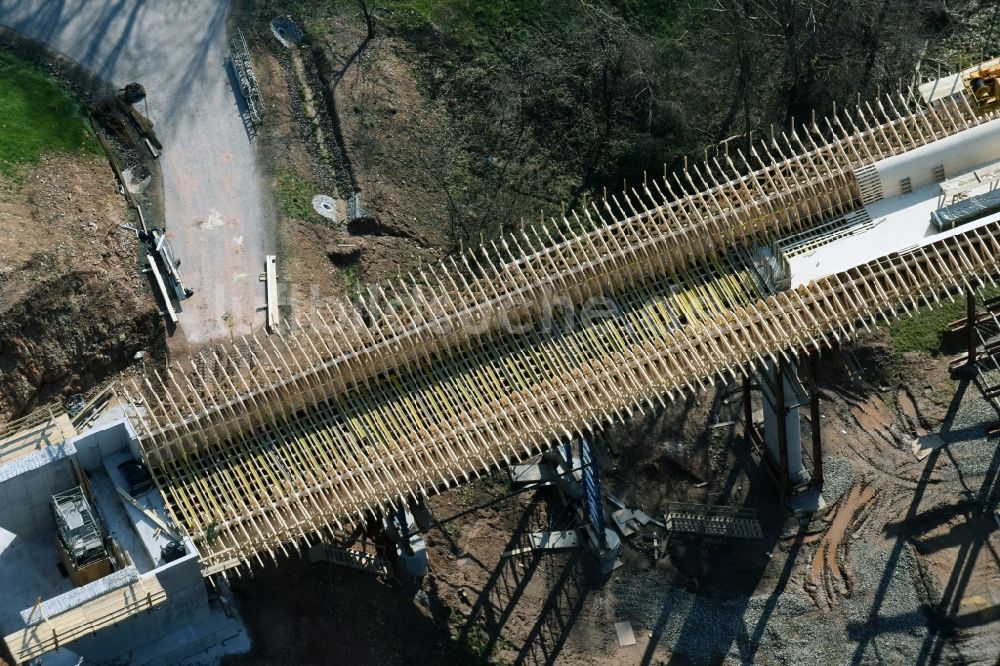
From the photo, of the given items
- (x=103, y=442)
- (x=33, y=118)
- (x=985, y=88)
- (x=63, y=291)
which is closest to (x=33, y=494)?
(x=103, y=442)

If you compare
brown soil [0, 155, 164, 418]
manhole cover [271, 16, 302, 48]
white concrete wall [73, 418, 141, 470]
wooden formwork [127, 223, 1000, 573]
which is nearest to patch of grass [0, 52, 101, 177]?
brown soil [0, 155, 164, 418]

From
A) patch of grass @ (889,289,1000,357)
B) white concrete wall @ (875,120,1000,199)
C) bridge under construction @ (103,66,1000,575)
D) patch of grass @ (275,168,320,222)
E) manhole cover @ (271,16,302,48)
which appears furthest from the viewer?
manhole cover @ (271,16,302,48)

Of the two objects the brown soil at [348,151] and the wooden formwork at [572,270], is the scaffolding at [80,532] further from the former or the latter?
the brown soil at [348,151]

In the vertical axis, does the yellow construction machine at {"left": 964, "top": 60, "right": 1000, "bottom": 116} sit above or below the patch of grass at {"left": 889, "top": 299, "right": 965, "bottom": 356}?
above

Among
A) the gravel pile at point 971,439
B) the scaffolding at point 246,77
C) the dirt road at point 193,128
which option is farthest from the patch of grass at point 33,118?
the gravel pile at point 971,439

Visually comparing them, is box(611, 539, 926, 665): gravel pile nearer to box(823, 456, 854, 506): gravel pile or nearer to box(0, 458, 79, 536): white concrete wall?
box(823, 456, 854, 506): gravel pile

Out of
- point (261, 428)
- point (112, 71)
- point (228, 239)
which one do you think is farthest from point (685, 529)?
point (112, 71)

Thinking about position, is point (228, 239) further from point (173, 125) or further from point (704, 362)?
point (704, 362)
